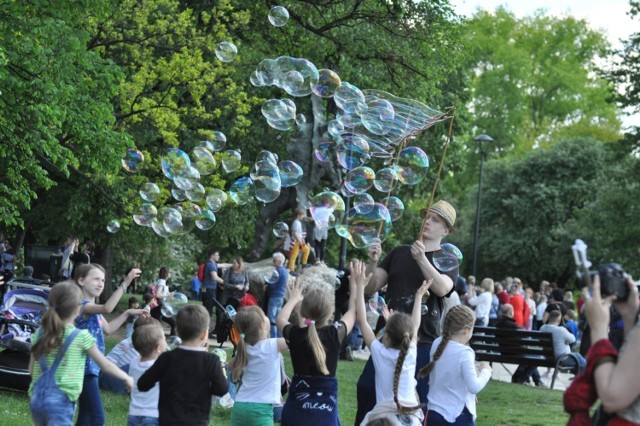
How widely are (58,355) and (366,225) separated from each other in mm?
5474

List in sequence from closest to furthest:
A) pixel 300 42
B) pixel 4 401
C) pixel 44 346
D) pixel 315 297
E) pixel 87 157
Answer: pixel 44 346
pixel 315 297
pixel 4 401
pixel 87 157
pixel 300 42

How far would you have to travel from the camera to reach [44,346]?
6.46 meters

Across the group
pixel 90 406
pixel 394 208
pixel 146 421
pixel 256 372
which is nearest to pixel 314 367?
pixel 256 372

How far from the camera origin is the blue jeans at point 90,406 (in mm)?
7836

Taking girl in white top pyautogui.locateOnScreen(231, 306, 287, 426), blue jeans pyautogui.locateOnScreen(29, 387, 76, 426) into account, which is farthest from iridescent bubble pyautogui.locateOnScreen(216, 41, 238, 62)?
blue jeans pyautogui.locateOnScreen(29, 387, 76, 426)

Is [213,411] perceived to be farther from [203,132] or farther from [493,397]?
[203,132]

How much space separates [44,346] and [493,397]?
10402 millimetres

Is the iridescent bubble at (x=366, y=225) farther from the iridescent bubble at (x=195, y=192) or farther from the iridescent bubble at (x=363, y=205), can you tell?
the iridescent bubble at (x=195, y=192)

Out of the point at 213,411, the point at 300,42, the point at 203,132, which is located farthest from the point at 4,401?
the point at 300,42

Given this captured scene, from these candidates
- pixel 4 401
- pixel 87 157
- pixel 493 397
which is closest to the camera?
pixel 4 401

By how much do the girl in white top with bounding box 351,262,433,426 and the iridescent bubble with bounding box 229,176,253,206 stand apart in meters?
5.91

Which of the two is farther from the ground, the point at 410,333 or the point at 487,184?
the point at 487,184

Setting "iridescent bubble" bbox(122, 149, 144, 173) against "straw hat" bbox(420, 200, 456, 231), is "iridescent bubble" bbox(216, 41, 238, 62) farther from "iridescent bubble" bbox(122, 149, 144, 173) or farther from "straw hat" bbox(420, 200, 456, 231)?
"straw hat" bbox(420, 200, 456, 231)

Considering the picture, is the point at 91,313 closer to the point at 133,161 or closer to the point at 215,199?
the point at 215,199
